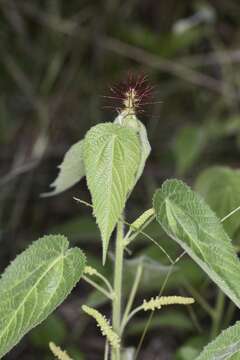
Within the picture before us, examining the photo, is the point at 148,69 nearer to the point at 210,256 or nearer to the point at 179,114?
the point at 179,114

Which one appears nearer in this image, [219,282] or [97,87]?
[219,282]

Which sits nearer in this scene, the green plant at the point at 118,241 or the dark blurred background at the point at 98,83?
the green plant at the point at 118,241

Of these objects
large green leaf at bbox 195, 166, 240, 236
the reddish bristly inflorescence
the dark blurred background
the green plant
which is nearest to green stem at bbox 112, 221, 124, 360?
the green plant

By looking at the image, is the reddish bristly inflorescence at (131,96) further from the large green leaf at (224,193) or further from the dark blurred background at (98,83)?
the dark blurred background at (98,83)

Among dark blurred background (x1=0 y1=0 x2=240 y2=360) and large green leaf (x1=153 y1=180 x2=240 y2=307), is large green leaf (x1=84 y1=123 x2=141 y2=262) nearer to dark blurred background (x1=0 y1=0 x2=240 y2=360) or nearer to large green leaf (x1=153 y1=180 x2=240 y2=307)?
large green leaf (x1=153 y1=180 x2=240 y2=307)

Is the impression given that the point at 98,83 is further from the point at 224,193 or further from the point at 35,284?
the point at 35,284

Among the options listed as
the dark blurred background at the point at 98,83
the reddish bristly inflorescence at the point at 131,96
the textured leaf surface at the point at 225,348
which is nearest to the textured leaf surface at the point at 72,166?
the reddish bristly inflorescence at the point at 131,96

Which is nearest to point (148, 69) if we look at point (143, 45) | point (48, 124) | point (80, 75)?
point (143, 45)
